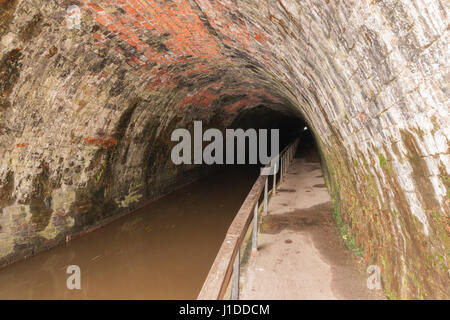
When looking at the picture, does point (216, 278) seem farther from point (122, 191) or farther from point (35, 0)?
point (122, 191)

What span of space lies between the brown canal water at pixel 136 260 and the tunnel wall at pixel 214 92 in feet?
1.56

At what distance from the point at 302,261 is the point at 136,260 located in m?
3.55

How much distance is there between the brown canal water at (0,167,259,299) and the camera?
4816 mm

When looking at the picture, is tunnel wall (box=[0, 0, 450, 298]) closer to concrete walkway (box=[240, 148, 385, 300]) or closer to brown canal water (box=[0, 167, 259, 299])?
concrete walkway (box=[240, 148, 385, 300])

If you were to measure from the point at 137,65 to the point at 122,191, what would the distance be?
12.0ft

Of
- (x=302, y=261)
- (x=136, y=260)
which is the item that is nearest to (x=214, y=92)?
(x=136, y=260)

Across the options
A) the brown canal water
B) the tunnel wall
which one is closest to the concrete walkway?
the tunnel wall

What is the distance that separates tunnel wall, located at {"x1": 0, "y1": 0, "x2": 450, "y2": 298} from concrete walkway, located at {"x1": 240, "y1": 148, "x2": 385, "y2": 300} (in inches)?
11.7

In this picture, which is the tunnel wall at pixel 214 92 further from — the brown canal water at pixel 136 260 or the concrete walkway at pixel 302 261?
the brown canal water at pixel 136 260

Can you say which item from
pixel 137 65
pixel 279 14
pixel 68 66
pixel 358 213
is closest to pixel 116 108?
pixel 137 65

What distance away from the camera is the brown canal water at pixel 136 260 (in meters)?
4.82

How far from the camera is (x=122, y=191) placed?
8.23 metres

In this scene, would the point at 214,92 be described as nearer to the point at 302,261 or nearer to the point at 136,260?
the point at 136,260

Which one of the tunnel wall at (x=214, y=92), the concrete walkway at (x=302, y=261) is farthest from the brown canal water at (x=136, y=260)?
the concrete walkway at (x=302, y=261)
